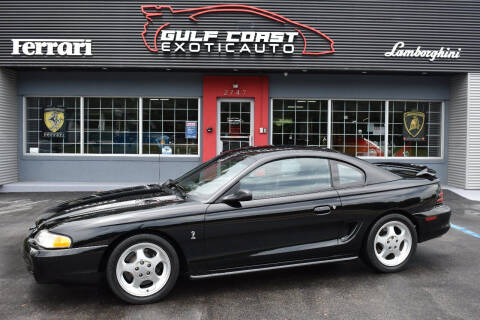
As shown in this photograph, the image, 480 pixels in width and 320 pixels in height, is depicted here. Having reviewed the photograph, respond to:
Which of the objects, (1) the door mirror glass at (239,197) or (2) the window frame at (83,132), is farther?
(2) the window frame at (83,132)

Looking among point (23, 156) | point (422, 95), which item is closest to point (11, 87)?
point (23, 156)

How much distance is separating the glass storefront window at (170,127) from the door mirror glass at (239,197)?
8286 millimetres

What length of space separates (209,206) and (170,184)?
3.86 feet

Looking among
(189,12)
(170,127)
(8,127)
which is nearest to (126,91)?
(170,127)

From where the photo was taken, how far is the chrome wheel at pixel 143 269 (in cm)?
386

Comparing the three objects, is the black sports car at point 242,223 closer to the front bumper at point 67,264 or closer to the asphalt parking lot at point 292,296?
the front bumper at point 67,264

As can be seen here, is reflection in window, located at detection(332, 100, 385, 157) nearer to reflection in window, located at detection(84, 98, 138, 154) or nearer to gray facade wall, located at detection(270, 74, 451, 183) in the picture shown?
gray facade wall, located at detection(270, 74, 451, 183)

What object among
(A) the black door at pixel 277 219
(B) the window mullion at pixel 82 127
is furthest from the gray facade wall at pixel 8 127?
(A) the black door at pixel 277 219

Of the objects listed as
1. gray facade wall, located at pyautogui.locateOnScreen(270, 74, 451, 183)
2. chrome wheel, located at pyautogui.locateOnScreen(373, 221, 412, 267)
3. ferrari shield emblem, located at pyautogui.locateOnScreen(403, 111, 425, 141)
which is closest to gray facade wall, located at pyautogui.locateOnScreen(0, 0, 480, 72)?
gray facade wall, located at pyautogui.locateOnScreen(270, 74, 451, 183)

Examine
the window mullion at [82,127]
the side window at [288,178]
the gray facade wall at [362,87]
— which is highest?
the gray facade wall at [362,87]

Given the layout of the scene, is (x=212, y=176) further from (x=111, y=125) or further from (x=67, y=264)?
(x=111, y=125)

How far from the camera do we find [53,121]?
1227cm

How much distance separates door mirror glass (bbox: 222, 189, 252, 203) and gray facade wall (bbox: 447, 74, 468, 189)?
969 centimetres

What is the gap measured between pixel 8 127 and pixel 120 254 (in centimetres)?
975
